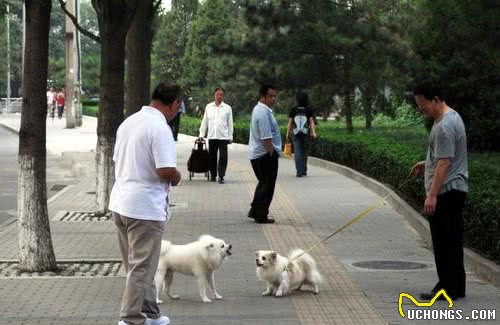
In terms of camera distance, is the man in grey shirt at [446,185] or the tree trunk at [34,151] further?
the tree trunk at [34,151]

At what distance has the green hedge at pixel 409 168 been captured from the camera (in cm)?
957

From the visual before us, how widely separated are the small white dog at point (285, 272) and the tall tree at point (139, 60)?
295 inches

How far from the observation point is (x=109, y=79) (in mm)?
13703

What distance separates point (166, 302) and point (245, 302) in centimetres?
63

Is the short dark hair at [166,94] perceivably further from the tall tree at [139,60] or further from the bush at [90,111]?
the bush at [90,111]

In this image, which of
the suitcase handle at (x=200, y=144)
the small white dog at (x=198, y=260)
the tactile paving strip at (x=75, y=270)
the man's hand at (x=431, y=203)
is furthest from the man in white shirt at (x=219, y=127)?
the man's hand at (x=431, y=203)

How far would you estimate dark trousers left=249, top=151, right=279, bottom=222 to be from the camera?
13047mm

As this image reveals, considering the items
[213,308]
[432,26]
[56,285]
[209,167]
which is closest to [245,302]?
[213,308]

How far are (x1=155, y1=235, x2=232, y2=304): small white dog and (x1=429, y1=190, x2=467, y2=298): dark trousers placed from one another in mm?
1681

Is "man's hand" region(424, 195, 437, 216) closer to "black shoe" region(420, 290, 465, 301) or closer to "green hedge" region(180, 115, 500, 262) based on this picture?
"black shoe" region(420, 290, 465, 301)

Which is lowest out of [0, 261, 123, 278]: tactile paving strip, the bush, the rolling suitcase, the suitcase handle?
the bush

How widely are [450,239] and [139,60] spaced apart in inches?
339

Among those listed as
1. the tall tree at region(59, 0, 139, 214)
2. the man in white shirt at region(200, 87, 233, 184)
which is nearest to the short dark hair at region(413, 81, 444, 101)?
the tall tree at region(59, 0, 139, 214)

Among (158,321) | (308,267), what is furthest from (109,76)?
(158,321)
